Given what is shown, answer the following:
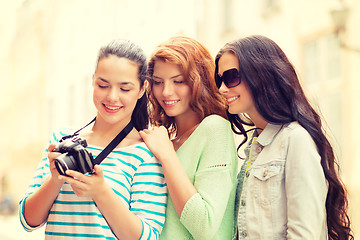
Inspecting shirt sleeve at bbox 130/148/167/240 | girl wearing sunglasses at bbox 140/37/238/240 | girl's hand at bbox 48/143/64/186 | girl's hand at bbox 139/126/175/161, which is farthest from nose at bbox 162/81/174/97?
girl's hand at bbox 48/143/64/186

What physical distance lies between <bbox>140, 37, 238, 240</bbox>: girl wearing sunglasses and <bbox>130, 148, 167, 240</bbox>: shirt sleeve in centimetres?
4

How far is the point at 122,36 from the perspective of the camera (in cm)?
280

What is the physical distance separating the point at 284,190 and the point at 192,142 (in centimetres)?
39

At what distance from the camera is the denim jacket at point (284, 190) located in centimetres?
154

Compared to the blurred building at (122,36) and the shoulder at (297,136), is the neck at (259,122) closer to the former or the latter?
the shoulder at (297,136)

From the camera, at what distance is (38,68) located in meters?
10.9

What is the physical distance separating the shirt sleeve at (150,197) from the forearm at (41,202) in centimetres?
27

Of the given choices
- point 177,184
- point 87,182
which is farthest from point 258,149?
point 87,182

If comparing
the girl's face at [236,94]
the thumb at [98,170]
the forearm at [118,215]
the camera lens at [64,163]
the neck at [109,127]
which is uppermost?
the girl's face at [236,94]

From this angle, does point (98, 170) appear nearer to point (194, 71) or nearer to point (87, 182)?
point (87, 182)

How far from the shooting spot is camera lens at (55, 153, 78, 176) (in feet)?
4.77

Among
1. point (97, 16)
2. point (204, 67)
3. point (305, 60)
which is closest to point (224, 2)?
point (305, 60)

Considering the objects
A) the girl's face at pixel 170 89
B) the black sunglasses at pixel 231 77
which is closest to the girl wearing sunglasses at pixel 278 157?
the black sunglasses at pixel 231 77

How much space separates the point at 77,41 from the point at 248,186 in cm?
773
